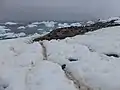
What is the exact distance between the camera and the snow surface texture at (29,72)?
160 inches

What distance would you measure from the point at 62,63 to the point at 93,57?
1.65 feet

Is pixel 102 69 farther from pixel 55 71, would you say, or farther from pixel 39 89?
pixel 39 89

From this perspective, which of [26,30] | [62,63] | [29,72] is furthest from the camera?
[26,30]

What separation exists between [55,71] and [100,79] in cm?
72

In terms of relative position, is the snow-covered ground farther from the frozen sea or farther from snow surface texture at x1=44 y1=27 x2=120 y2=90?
the frozen sea

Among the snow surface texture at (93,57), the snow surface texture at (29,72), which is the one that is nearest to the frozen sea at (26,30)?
the snow surface texture at (93,57)

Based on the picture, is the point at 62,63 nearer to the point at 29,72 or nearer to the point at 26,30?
the point at 29,72

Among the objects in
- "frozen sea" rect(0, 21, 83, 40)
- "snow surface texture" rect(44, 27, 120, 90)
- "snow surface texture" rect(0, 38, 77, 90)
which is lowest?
"frozen sea" rect(0, 21, 83, 40)

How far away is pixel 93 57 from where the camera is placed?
4703 millimetres

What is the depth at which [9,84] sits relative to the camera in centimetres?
422

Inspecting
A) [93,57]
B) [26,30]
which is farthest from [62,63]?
[26,30]

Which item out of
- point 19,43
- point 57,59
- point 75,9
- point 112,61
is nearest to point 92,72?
point 112,61

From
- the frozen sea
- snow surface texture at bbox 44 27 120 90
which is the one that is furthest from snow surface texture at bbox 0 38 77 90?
the frozen sea

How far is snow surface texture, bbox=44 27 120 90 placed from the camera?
404 centimetres
